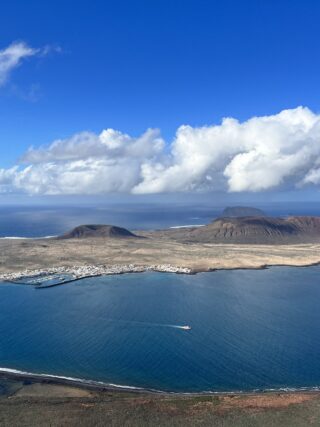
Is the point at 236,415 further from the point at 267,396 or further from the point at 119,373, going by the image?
the point at 119,373

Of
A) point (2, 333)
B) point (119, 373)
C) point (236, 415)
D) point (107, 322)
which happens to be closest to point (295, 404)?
point (236, 415)

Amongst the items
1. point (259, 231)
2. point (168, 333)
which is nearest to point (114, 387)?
point (168, 333)

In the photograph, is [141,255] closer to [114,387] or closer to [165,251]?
[165,251]

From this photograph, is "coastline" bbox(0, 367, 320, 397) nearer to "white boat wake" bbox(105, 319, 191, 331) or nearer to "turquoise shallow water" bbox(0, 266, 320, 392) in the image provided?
"turquoise shallow water" bbox(0, 266, 320, 392)

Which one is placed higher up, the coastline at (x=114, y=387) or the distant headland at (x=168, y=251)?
the distant headland at (x=168, y=251)

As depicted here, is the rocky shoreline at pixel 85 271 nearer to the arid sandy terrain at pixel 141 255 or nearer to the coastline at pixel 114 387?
the arid sandy terrain at pixel 141 255

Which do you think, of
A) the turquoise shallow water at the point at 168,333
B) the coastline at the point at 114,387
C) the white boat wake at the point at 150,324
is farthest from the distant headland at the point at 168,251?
the coastline at the point at 114,387
